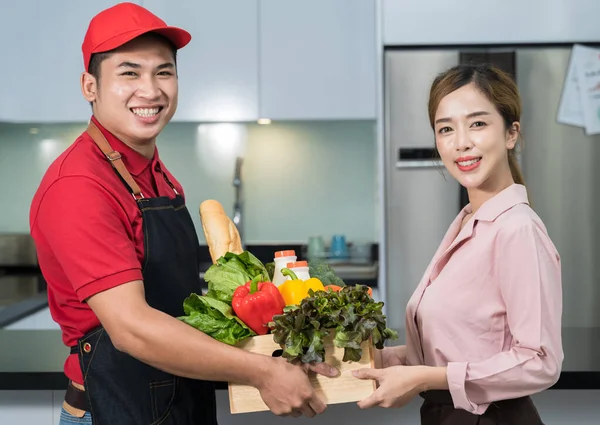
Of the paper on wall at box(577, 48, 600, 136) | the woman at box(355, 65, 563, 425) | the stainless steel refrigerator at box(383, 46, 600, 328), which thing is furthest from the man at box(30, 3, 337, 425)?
the paper on wall at box(577, 48, 600, 136)

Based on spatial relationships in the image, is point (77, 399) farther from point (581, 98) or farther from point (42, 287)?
point (581, 98)

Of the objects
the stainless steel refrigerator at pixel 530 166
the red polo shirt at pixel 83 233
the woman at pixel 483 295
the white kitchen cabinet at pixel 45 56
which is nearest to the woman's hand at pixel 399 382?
the woman at pixel 483 295

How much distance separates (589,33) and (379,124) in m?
1.00

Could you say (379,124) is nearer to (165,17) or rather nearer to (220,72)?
(220,72)

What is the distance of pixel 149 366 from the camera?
145 centimetres

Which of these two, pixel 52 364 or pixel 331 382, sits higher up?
pixel 331 382

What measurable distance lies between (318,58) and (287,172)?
0.83m

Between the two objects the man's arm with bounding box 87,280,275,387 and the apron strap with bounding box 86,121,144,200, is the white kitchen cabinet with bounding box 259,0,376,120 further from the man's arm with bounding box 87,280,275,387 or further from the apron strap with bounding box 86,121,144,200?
the man's arm with bounding box 87,280,275,387

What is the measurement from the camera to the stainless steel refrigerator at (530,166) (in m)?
3.40

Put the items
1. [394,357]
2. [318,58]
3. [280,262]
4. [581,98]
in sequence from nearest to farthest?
[280,262] → [394,357] → [581,98] → [318,58]

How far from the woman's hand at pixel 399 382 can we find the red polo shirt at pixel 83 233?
454 mm

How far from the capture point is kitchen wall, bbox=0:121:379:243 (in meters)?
4.36

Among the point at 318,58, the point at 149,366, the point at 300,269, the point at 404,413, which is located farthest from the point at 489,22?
the point at 149,366

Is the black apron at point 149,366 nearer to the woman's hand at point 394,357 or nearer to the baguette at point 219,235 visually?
the baguette at point 219,235
